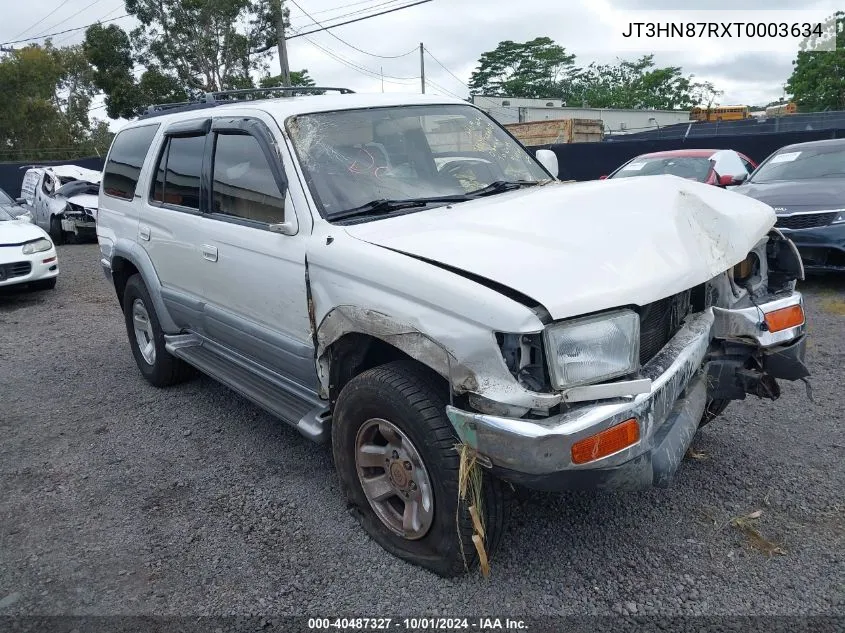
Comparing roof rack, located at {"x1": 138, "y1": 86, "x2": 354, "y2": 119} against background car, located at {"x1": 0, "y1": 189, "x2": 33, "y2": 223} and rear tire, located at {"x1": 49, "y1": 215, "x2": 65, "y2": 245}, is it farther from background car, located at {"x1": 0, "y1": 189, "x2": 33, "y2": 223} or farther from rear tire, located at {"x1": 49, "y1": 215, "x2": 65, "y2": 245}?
rear tire, located at {"x1": 49, "y1": 215, "x2": 65, "y2": 245}

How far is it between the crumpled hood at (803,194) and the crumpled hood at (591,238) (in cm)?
407

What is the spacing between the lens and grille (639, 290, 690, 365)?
2666 millimetres

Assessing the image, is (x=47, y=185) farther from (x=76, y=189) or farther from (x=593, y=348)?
(x=593, y=348)

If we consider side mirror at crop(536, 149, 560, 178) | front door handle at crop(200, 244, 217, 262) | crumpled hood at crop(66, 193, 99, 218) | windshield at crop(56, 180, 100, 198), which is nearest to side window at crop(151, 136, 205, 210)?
front door handle at crop(200, 244, 217, 262)

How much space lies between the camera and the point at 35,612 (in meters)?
2.67

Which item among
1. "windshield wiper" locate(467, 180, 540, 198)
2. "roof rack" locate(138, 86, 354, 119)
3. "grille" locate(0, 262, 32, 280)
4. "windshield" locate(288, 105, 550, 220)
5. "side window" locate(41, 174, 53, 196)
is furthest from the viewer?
"side window" locate(41, 174, 53, 196)

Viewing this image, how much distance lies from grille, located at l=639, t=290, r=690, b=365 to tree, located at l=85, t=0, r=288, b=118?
25.5 metres

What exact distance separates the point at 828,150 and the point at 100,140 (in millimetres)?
51937

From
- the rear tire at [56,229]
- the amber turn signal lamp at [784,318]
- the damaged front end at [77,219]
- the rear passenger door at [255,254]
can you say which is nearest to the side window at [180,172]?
the rear passenger door at [255,254]

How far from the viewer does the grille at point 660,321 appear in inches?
105

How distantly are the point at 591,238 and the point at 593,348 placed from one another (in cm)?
51

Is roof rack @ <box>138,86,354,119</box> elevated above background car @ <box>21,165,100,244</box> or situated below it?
above

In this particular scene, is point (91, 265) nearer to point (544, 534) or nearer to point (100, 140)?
point (544, 534)

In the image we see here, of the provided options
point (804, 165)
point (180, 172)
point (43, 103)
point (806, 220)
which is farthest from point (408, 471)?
point (43, 103)
